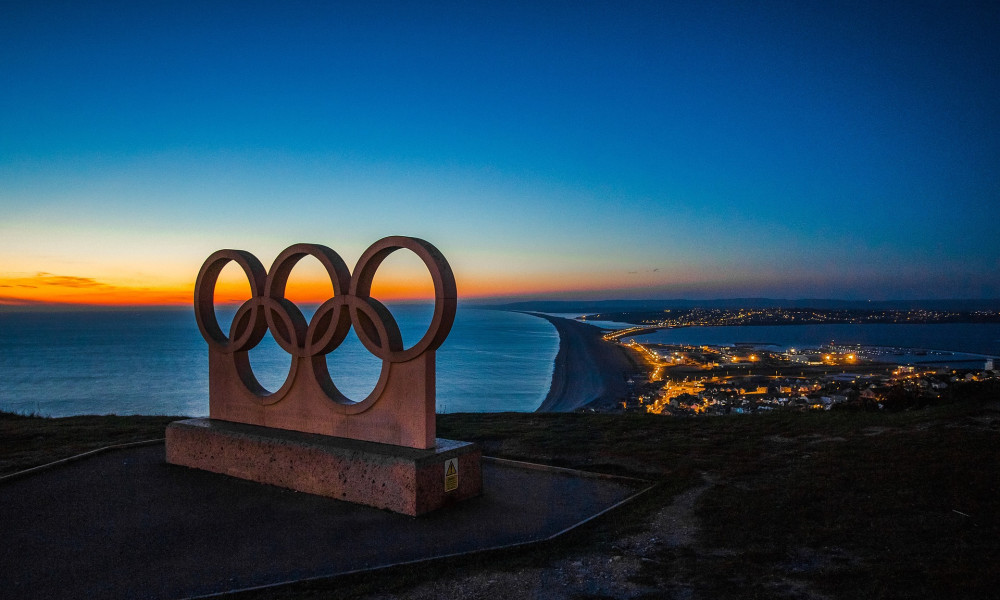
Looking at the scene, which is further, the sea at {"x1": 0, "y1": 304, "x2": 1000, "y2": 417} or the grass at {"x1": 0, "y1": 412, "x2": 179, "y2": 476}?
the sea at {"x1": 0, "y1": 304, "x2": 1000, "y2": 417}

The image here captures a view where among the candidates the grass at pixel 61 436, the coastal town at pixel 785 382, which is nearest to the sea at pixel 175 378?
the coastal town at pixel 785 382

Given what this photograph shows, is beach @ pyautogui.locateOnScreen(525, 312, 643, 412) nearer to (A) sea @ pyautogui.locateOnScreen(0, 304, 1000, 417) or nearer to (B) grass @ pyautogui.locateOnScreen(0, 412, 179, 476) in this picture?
(A) sea @ pyautogui.locateOnScreen(0, 304, 1000, 417)

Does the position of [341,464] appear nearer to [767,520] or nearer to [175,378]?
[767,520]

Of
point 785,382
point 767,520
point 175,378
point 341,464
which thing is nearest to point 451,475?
point 341,464

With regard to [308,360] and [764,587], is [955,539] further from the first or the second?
[308,360]

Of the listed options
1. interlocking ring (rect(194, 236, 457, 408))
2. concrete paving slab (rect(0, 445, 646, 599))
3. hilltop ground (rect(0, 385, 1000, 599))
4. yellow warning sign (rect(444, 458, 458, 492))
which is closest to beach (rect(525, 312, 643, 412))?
hilltop ground (rect(0, 385, 1000, 599))

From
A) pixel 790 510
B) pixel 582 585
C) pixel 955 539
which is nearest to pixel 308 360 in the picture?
pixel 582 585

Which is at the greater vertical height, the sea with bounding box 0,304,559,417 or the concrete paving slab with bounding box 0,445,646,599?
the concrete paving slab with bounding box 0,445,646,599

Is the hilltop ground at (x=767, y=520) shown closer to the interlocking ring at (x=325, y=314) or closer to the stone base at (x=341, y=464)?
the stone base at (x=341, y=464)
